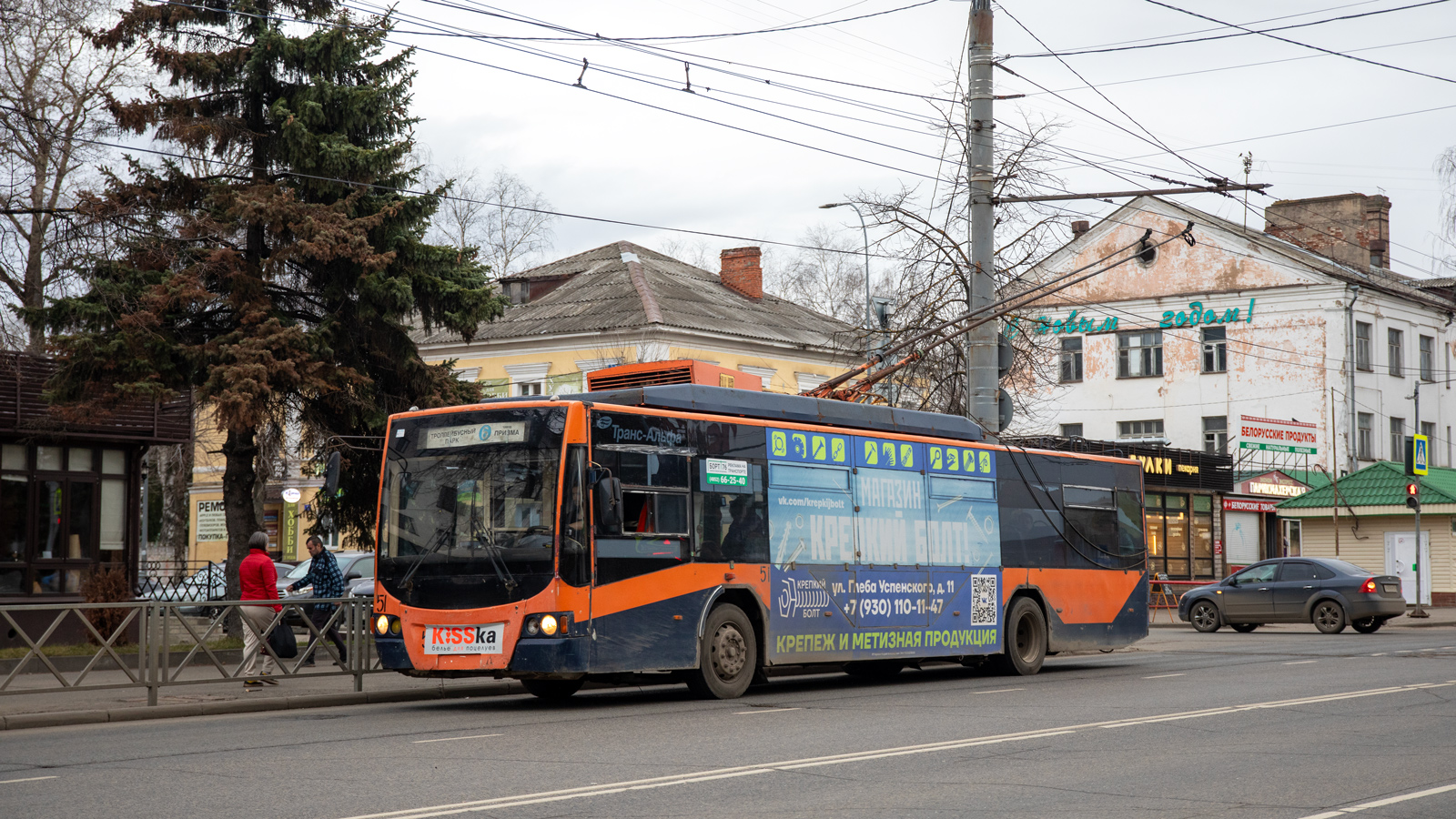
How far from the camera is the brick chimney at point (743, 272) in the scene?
58438mm

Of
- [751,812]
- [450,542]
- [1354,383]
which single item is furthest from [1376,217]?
[751,812]

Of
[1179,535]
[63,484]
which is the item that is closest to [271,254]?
[63,484]

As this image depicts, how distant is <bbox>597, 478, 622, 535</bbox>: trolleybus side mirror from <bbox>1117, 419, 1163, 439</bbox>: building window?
147 feet

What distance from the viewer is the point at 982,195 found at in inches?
848

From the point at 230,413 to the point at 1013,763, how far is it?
13009mm

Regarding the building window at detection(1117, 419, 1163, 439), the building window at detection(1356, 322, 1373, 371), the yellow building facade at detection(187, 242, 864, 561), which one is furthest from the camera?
the building window at detection(1117, 419, 1163, 439)

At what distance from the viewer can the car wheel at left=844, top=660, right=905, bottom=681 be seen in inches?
766

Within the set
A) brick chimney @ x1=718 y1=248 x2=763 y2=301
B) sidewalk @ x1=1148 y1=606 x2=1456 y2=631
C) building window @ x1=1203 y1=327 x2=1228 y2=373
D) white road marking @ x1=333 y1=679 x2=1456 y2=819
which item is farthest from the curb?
building window @ x1=1203 y1=327 x2=1228 y2=373

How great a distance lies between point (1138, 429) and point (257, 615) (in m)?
45.5

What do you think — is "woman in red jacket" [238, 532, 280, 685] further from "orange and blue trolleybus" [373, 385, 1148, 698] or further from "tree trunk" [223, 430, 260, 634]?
"tree trunk" [223, 430, 260, 634]

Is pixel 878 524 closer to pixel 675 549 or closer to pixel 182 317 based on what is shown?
pixel 675 549

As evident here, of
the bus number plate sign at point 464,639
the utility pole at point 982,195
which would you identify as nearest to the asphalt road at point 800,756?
the bus number plate sign at point 464,639

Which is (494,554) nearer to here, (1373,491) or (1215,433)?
(1373,491)

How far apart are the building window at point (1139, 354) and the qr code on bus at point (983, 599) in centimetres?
3965
